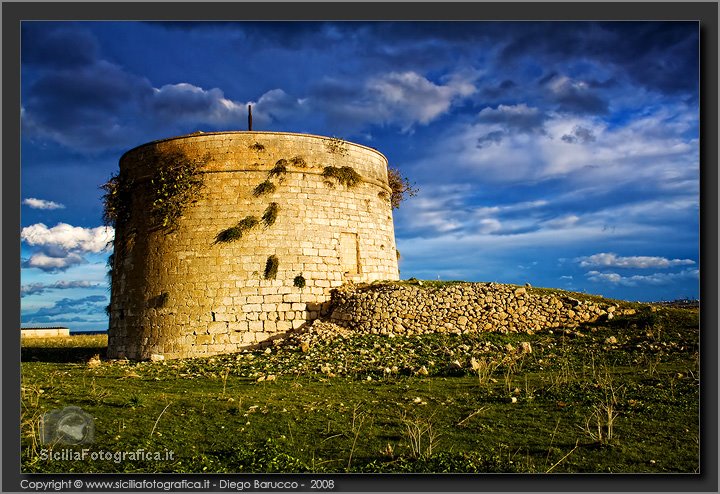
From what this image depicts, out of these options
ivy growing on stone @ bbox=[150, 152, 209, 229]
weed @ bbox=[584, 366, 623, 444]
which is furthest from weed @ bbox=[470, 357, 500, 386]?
ivy growing on stone @ bbox=[150, 152, 209, 229]

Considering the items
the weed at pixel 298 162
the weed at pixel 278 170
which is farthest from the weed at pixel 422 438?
the weed at pixel 298 162

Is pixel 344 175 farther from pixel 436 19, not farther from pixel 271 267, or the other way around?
pixel 436 19

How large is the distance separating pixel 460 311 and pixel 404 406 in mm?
7643

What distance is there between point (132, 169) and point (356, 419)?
14.1 metres

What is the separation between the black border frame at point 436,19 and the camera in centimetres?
598

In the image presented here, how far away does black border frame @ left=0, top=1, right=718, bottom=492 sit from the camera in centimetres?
598

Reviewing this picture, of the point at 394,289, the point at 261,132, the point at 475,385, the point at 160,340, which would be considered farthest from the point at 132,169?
the point at 475,385

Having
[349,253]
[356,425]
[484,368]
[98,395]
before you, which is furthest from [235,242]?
[356,425]

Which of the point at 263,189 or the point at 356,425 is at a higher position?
the point at 263,189

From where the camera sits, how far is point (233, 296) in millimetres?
17141

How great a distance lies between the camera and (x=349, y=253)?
18.8 m

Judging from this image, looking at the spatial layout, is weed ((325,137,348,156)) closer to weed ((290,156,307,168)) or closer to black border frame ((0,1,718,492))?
weed ((290,156,307,168))

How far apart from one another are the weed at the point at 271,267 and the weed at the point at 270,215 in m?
1.03

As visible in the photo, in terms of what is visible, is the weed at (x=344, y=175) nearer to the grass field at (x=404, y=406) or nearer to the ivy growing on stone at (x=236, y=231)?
the ivy growing on stone at (x=236, y=231)
